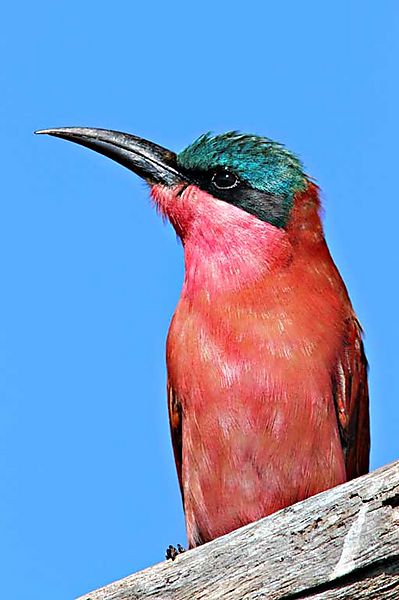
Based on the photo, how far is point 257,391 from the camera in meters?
5.30

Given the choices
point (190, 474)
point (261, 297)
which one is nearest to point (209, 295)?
point (261, 297)

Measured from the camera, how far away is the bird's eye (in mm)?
5926

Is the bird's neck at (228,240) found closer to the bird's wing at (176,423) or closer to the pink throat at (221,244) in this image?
the pink throat at (221,244)

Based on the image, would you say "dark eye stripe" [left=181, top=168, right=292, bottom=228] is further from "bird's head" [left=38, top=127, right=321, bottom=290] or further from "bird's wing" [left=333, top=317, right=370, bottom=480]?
"bird's wing" [left=333, top=317, right=370, bottom=480]

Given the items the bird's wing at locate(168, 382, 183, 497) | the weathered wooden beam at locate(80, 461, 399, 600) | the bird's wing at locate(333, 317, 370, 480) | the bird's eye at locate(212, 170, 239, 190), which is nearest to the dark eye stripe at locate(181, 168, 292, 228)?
the bird's eye at locate(212, 170, 239, 190)

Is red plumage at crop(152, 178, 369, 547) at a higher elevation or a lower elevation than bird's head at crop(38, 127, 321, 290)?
lower

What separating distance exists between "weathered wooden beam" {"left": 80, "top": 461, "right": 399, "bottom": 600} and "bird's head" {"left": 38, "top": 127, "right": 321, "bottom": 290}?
6.45 feet

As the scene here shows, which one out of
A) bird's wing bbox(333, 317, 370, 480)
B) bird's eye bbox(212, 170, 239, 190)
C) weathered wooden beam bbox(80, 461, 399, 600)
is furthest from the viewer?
bird's eye bbox(212, 170, 239, 190)

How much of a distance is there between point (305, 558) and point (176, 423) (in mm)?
1981

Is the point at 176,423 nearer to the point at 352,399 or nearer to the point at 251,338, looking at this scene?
the point at 251,338

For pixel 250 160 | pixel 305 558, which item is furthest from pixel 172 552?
pixel 250 160

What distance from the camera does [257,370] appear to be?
532 cm

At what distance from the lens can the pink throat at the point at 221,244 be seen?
5.68 m

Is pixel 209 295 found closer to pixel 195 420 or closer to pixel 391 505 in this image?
pixel 195 420
